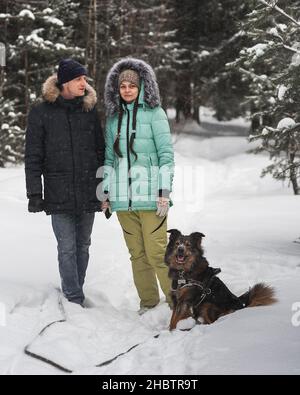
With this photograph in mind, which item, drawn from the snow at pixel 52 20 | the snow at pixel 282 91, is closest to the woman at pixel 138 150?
the snow at pixel 282 91

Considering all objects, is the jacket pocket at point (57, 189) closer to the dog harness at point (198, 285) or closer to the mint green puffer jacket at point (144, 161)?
the mint green puffer jacket at point (144, 161)

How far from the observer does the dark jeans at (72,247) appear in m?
4.99

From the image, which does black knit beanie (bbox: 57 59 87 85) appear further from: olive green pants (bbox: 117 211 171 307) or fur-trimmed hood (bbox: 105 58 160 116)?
olive green pants (bbox: 117 211 171 307)

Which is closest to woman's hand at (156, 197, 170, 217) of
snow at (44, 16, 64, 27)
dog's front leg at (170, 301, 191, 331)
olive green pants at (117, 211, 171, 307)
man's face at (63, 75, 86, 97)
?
olive green pants at (117, 211, 171, 307)

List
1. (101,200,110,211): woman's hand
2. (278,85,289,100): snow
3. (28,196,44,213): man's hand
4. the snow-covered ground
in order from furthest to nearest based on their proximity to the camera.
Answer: (278,85,289,100): snow → (101,200,110,211): woman's hand → (28,196,44,213): man's hand → the snow-covered ground

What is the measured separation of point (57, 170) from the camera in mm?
4891

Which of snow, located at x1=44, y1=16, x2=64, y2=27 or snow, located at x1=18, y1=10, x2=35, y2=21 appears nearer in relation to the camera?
snow, located at x1=18, y1=10, x2=35, y2=21

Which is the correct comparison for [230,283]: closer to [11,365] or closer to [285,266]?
[285,266]

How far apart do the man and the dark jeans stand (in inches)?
0.4

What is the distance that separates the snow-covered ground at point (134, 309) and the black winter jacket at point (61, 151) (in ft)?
3.56

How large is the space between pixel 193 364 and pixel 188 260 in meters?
1.46

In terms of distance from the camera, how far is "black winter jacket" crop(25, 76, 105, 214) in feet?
15.8

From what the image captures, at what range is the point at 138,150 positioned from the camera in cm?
498

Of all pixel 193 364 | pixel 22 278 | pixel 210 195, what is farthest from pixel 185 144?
pixel 193 364
